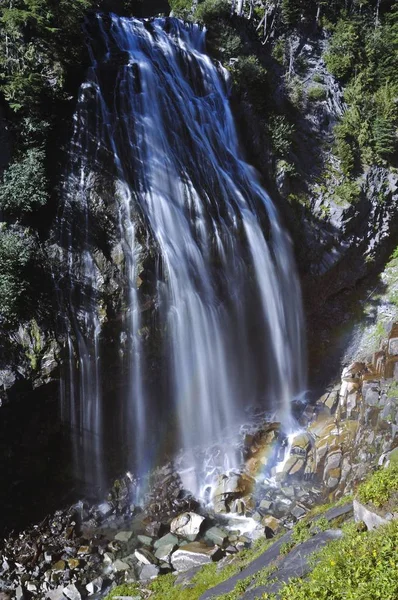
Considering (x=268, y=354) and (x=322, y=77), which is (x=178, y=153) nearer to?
(x=268, y=354)

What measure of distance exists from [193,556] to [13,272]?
863cm

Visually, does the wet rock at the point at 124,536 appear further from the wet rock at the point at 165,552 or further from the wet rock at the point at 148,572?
the wet rock at the point at 148,572

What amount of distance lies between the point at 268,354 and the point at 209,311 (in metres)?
3.77

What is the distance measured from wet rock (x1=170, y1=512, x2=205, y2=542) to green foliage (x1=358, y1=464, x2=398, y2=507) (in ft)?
20.0

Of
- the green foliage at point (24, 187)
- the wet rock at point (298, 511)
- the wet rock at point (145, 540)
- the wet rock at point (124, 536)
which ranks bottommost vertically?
the wet rock at point (298, 511)

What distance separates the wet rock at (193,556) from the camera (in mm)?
10312

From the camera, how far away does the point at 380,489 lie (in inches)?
262

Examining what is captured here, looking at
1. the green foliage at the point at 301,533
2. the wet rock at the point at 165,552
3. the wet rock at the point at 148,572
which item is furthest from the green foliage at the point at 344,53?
the wet rock at the point at 148,572

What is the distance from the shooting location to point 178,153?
52.4 feet

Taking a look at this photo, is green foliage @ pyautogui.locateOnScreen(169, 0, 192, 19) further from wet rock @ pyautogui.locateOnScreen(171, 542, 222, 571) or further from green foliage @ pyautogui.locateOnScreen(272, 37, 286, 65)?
wet rock @ pyautogui.locateOnScreen(171, 542, 222, 571)

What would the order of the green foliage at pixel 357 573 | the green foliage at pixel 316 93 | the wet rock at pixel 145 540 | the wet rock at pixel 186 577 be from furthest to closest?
the green foliage at pixel 316 93, the wet rock at pixel 145 540, the wet rock at pixel 186 577, the green foliage at pixel 357 573

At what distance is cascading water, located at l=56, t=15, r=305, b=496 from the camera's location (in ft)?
43.5

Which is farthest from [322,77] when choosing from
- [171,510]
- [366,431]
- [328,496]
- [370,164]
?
A: [171,510]

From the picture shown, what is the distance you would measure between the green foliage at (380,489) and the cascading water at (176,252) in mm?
7993
